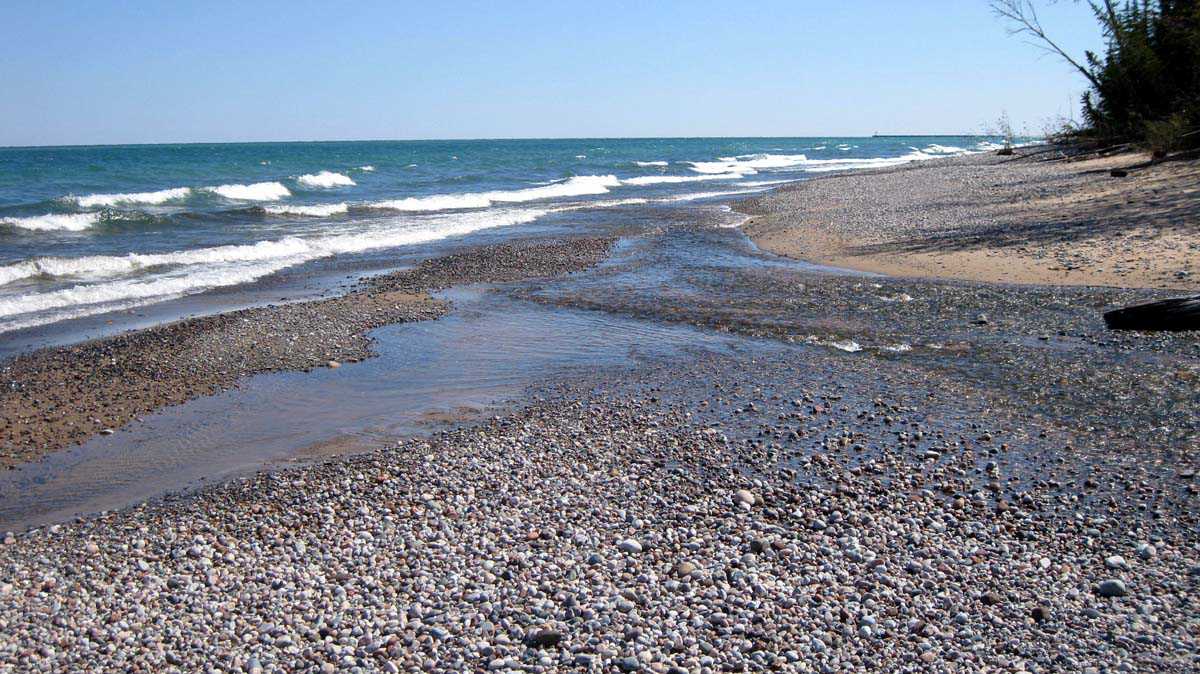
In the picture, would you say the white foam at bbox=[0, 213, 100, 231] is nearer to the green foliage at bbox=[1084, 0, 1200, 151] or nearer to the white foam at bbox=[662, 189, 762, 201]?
the white foam at bbox=[662, 189, 762, 201]

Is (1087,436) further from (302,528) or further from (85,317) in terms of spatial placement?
(85,317)

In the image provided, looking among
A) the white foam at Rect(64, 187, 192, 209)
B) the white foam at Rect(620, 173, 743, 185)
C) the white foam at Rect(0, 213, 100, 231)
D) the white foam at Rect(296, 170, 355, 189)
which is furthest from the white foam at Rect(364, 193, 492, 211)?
the white foam at Rect(620, 173, 743, 185)

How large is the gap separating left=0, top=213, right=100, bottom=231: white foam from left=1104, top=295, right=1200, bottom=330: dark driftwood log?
27.1 metres

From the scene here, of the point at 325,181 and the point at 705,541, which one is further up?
the point at 325,181

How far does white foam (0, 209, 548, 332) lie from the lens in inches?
541

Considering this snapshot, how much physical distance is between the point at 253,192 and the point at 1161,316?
40.9 m

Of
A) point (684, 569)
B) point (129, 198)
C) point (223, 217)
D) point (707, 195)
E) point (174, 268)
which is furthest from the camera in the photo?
point (707, 195)

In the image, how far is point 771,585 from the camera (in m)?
4.73

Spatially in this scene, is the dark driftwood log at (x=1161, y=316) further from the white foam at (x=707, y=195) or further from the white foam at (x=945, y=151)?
the white foam at (x=945, y=151)

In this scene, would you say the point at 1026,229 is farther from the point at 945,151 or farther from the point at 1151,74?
the point at 945,151

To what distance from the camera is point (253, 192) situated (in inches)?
1634

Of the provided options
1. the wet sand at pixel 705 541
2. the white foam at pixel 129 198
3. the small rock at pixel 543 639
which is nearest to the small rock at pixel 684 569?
the wet sand at pixel 705 541

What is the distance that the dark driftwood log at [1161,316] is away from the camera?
9.27 m

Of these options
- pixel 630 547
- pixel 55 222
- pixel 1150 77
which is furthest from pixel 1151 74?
pixel 55 222
